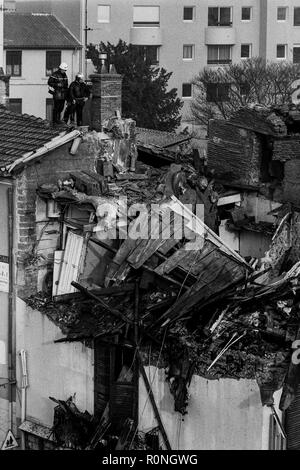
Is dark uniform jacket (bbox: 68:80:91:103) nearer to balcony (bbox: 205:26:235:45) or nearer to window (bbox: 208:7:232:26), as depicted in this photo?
balcony (bbox: 205:26:235:45)

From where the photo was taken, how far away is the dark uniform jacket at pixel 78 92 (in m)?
28.0

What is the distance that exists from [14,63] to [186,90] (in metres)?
12.5

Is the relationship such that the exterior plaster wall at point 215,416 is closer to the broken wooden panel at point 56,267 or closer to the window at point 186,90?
the broken wooden panel at point 56,267

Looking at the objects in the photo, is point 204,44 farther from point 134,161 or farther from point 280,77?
point 134,161

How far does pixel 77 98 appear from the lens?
28.0 m

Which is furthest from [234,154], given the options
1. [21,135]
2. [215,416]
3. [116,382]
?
[215,416]

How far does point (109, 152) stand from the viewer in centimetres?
2673

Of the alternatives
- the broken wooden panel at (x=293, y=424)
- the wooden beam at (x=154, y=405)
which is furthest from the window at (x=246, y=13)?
the broken wooden panel at (x=293, y=424)

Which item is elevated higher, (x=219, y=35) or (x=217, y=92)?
(x=219, y=35)

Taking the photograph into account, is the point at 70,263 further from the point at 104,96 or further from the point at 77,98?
the point at 104,96

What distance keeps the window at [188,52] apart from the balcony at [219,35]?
3.17ft

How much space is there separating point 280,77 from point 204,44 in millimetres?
13208
